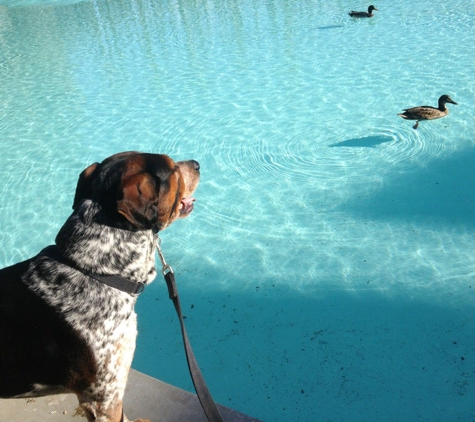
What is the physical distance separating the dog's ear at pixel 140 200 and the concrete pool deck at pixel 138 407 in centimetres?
124

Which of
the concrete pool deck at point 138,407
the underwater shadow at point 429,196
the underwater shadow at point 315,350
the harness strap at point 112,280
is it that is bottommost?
the underwater shadow at point 315,350

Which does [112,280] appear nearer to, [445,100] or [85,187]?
[85,187]

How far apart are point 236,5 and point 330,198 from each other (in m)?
13.0

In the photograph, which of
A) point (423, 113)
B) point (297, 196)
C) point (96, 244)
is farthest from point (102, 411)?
point (423, 113)

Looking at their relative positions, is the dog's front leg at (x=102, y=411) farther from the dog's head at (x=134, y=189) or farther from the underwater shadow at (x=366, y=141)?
the underwater shadow at (x=366, y=141)

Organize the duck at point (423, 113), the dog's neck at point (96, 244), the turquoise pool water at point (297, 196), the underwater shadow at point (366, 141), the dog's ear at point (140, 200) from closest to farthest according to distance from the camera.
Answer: the dog's ear at point (140, 200), the dog's neck at point (96, 244), the turquoise pool water at point (297, 196), the duck at point (423, 113), the underwater shadow at point (366, 141)

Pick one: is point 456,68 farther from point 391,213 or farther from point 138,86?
point 138,86

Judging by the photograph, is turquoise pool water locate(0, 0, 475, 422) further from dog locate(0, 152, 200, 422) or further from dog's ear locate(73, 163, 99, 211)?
dog's ear locate(73, 163, 99, 211)

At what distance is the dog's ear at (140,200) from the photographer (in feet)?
7.69

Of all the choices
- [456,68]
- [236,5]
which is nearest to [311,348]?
[456,68]

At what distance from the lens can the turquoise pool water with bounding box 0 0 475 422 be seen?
400cm

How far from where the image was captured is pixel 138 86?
35.1 ft

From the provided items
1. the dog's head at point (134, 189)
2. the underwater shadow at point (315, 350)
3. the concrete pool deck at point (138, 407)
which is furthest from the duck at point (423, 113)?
the concrete pool deck at point (138, 407)

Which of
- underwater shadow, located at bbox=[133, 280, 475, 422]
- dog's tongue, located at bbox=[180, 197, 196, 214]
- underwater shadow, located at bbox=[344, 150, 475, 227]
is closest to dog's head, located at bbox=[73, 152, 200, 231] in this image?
dog's tongue, located at bbox=[180, 197, 196, 214]
